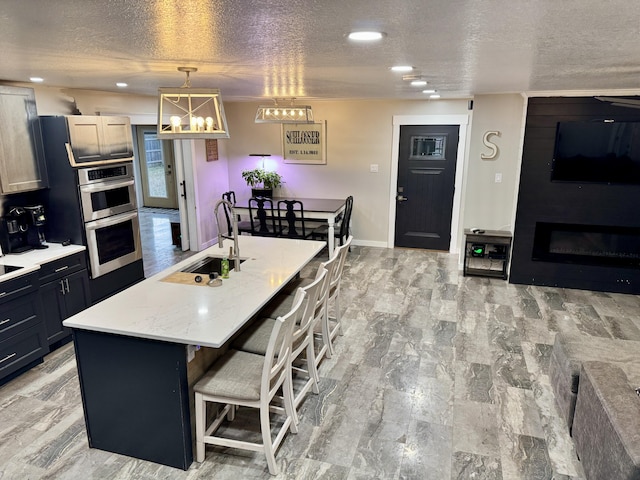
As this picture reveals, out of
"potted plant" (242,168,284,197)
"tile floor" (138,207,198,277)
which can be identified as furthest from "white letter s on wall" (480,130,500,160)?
"tile floor" (138,207,198,277)

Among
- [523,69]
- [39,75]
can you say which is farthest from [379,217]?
[39,75]

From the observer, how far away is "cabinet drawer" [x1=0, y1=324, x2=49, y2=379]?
10.8ft

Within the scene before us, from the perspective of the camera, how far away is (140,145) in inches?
387

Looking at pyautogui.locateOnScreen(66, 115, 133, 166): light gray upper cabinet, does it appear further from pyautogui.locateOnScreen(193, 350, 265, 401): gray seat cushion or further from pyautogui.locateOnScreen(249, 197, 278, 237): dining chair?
pyautogui.locateOnScreen(193, 350, 265, 401): gray seat cushion

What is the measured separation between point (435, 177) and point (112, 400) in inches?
212

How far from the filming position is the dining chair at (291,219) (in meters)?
5.98

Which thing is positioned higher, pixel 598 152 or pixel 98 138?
pixel 98 138

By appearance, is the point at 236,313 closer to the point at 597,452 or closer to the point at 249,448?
the point at 249,448

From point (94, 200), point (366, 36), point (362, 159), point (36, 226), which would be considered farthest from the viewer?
point (362, 159)

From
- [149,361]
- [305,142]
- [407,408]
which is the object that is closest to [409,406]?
[407,408]

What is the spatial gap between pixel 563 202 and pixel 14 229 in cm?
562

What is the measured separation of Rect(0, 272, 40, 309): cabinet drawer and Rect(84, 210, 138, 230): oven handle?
0.77 metres

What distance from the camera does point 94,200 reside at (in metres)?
4.23

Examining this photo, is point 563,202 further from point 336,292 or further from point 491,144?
point 336,292
